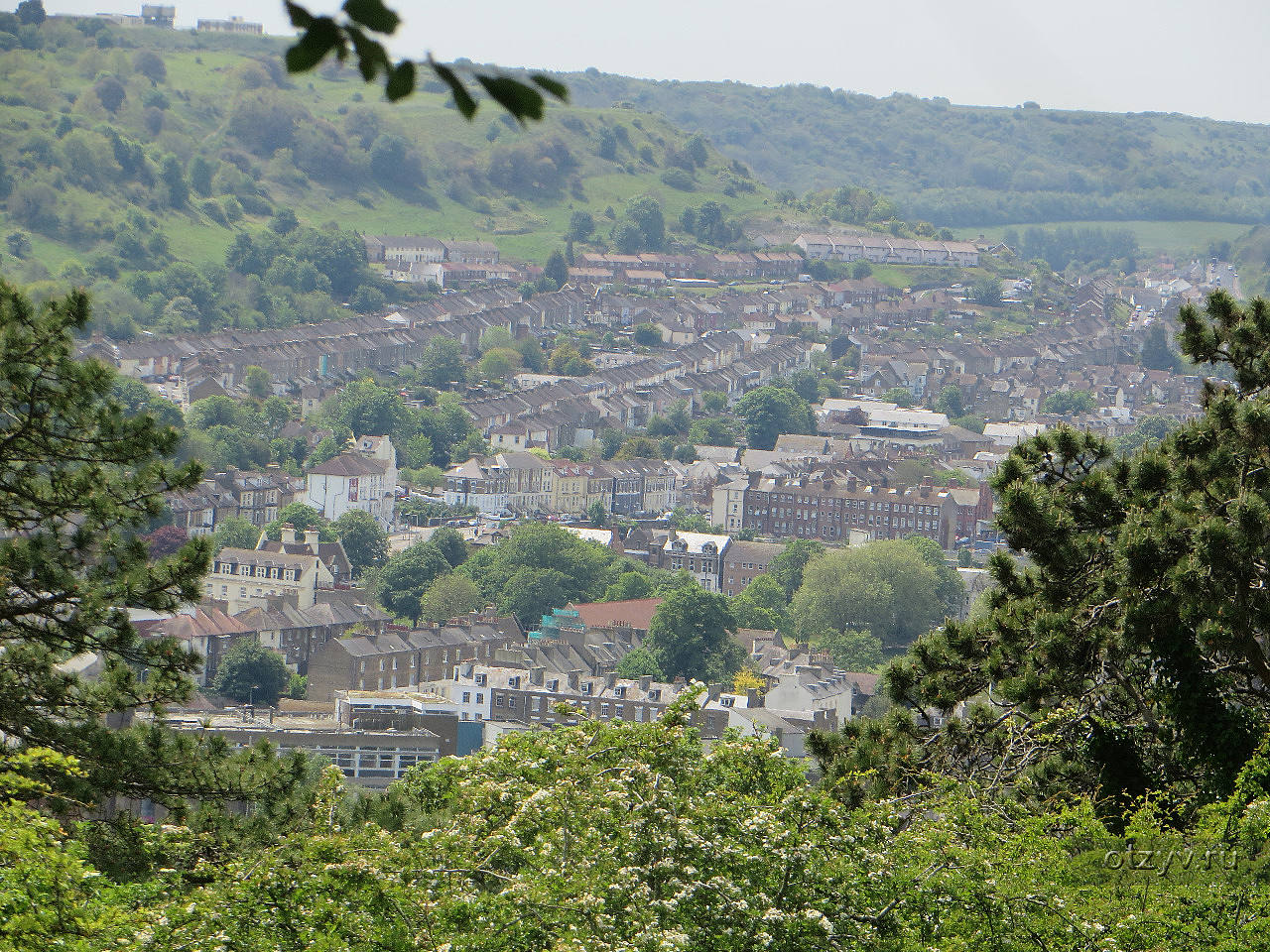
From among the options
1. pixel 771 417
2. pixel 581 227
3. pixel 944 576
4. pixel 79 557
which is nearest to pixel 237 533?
pixel 944 576

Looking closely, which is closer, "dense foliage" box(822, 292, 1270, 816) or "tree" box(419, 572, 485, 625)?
"dense foliage" box(822, 292, 1270, 816)

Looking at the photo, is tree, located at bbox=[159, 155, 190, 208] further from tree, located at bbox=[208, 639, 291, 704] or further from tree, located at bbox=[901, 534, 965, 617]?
tree, located at bbox=[208, 639, 291, 704]

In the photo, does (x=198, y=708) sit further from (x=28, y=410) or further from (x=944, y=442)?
(x=944, y=442)

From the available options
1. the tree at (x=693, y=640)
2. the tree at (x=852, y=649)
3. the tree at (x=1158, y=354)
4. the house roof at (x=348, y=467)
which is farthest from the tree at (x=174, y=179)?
the tree at (x=693, y=640)

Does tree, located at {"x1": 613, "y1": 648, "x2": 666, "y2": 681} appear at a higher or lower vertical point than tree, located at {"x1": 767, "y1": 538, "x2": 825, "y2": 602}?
lower

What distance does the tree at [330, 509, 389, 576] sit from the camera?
64.2m

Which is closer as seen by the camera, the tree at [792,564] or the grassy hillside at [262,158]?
the tree at [792,564]

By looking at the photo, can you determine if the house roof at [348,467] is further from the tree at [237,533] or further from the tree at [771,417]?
the tree at [771,417]

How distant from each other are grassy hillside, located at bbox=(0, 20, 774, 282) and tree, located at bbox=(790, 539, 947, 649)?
48.0 metres

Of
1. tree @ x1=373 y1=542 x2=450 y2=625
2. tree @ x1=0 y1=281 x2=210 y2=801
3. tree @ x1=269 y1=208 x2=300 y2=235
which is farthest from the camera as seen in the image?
tree @ x1=269 y1=208 x2=300 y2=235

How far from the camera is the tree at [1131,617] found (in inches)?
388

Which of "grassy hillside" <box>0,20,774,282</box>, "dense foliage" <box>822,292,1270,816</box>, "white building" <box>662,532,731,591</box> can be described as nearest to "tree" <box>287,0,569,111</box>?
"dense foliage" <box>822,292,1270,816</box>

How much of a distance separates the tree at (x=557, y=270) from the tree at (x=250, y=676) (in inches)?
2631

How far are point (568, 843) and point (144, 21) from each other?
14925 centimetres
